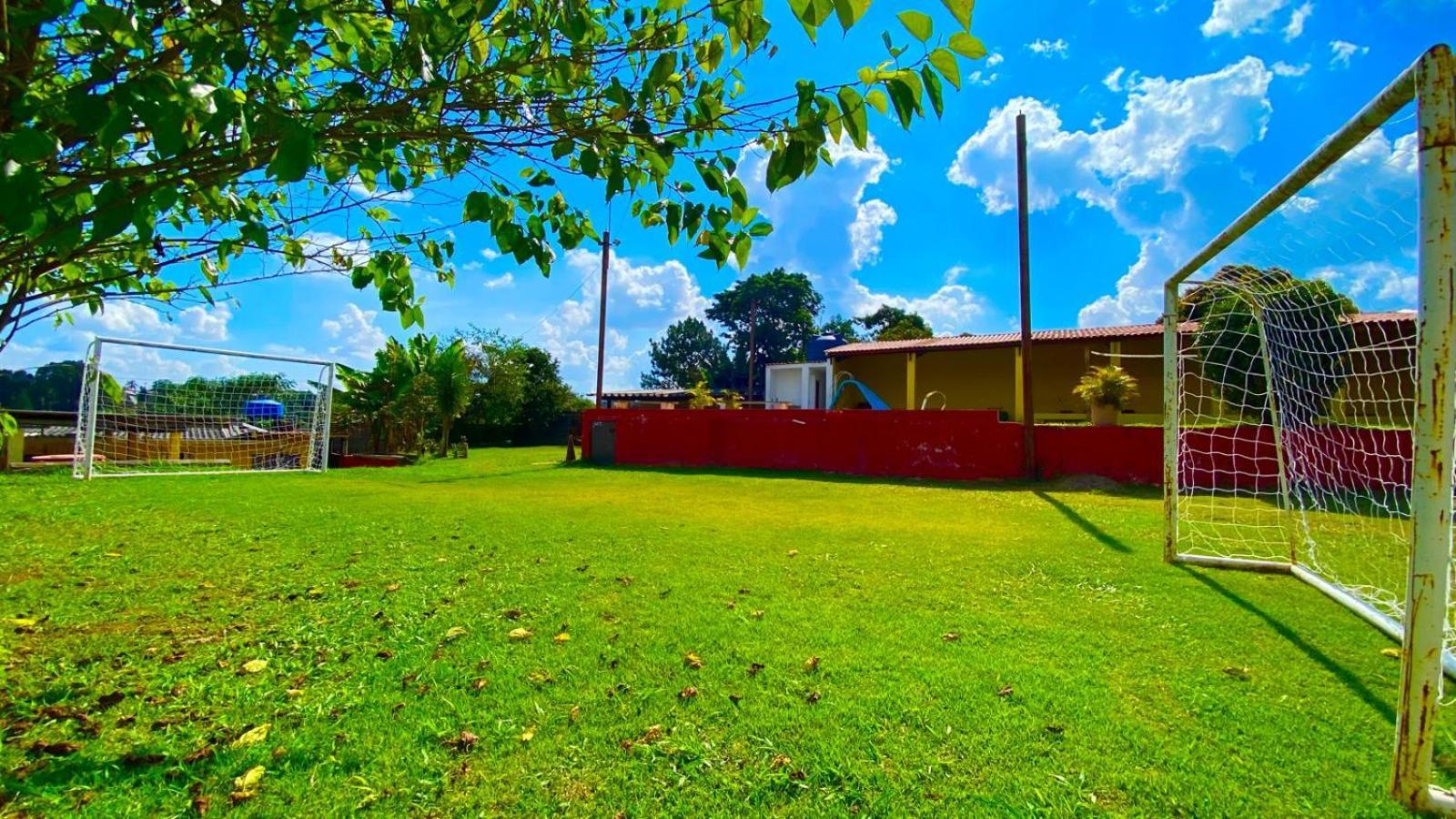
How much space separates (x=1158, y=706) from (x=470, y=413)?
2628 cm

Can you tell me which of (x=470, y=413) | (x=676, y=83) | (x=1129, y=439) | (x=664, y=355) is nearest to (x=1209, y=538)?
(x=1129, y=439)

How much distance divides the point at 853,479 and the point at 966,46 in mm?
11895

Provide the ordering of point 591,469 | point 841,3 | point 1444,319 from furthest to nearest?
point 591,469, point 1444,319, point 841,3

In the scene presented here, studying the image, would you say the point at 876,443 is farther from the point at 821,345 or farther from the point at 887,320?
the point at 887,320

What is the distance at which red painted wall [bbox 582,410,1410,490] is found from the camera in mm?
10444

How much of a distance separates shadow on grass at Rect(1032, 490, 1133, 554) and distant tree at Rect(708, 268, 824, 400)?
144ft

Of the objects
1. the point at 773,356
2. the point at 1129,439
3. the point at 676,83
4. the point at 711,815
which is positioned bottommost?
the point at 711,815

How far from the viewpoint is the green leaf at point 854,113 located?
161 centimetres

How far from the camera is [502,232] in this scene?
7.18 ft

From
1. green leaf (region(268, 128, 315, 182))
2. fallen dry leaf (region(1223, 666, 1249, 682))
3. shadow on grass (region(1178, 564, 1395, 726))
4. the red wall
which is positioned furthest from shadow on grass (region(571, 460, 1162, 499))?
green leaf (region(268, 128, 315, 182))

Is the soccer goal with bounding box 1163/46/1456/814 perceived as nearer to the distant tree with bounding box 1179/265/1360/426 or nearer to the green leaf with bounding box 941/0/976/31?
the distant tree with bounding box 1179/265/1360/426

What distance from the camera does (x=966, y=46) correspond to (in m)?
1.48

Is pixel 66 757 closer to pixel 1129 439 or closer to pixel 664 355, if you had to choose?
pixel 1129 439

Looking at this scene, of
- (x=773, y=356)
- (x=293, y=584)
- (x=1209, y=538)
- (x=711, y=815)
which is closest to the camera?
(x=711, y=815)
